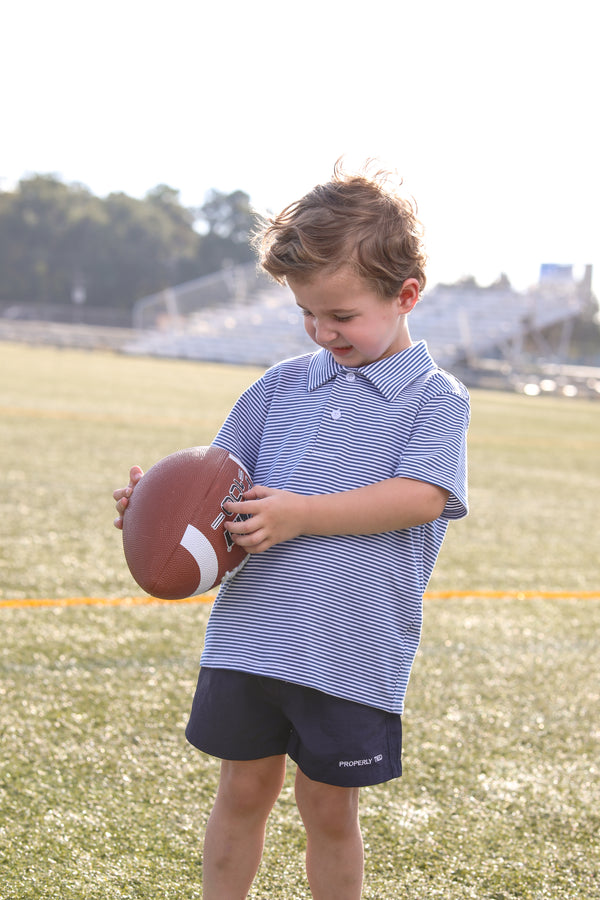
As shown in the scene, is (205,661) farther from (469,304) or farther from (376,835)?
(469,304)

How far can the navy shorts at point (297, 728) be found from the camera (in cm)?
159

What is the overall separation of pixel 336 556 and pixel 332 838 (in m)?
0.47

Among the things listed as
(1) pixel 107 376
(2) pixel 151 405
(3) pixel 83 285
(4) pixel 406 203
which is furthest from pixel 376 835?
(3) pixel 83 285

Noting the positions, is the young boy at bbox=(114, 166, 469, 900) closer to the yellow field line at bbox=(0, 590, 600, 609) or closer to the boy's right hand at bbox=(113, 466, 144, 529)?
the boy's right hand at bbox=(113, 466, 144, 529)

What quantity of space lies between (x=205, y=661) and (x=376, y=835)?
792 millimetres

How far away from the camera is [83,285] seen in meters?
64.2

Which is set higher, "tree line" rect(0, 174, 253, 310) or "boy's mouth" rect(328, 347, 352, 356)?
"tree line" rect(0, 174, 253, 310)

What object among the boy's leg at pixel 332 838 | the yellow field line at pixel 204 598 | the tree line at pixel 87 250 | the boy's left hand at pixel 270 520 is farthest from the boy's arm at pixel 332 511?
the tree line at pixel 87 250

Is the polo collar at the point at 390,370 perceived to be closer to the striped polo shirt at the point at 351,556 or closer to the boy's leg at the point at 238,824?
the striped polo shirt at the point at 351,556

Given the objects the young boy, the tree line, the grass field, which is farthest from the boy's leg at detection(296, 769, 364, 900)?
the tree line

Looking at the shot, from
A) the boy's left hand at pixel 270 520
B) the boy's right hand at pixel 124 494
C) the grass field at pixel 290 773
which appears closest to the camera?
the boy's left hand at pixel 270 520

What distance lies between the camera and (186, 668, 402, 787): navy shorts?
1.59 meters

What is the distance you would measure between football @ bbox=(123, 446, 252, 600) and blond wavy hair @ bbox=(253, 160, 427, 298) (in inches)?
14.2

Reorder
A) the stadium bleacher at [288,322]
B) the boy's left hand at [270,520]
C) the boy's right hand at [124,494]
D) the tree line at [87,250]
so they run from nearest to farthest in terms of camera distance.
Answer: the boy's left hand at [270,520]
the boy's right hand at [124,494]
the stadium bleacher at [288,322]
the tree line at [87,250]
